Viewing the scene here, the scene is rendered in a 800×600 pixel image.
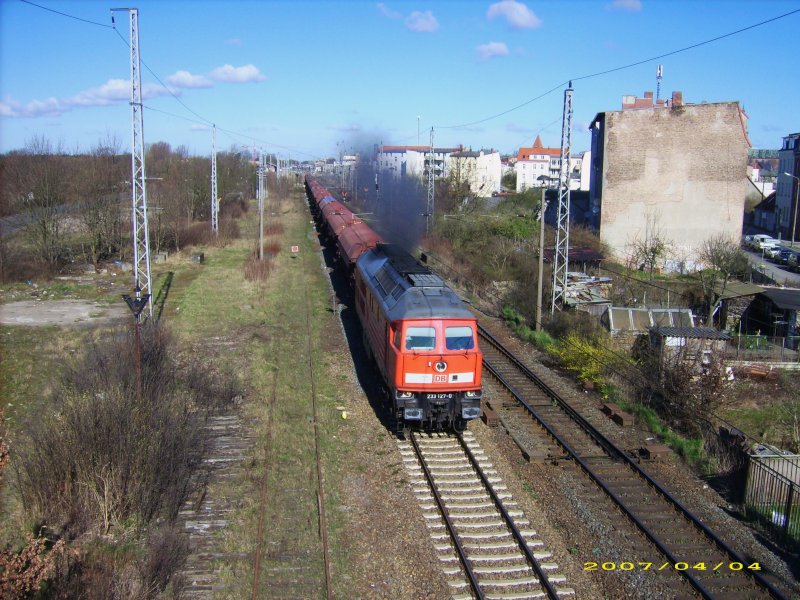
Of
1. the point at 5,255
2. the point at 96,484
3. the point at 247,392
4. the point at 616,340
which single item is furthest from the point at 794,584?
the point at 5,255

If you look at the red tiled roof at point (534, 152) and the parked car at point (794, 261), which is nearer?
the parked car at point (794, 261)

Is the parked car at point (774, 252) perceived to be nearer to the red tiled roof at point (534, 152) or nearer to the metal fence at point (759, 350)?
the metal fence at point (759, 350)

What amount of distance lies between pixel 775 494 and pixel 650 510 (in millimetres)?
2018

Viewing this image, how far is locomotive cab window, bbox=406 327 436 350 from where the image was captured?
12000mm

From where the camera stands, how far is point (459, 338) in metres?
12.2

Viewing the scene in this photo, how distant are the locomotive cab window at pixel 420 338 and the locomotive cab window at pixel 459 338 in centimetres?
26

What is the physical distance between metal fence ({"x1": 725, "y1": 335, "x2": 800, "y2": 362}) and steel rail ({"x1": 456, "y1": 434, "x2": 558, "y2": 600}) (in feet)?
40.3

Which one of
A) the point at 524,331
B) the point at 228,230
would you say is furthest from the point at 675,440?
the point at 228,230

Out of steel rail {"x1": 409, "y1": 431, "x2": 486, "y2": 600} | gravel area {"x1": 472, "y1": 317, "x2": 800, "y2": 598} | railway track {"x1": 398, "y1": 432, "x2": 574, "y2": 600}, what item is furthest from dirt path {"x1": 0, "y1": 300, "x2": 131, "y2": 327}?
gravel area {"x1": 472, "y1": 317, "x2": 800, "y2": 598}

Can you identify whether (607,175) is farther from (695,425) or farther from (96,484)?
(96,484)

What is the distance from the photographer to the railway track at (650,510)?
845 centimetres

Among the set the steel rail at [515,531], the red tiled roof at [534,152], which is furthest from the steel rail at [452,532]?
the red tiled roof at [534,152]

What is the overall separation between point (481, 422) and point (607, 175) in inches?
1127
